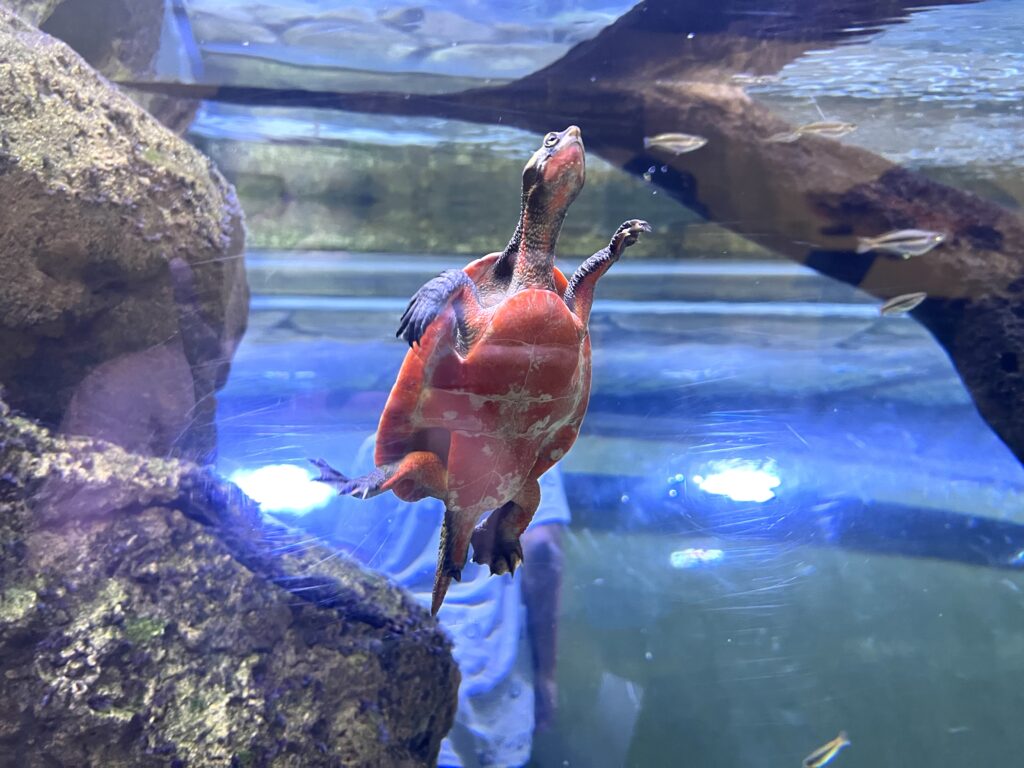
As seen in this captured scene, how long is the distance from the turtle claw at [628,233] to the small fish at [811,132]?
247 cm

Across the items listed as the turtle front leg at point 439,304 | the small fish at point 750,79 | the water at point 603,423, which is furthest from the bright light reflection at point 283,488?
the small fish at point 750,79

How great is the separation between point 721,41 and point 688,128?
1055mm

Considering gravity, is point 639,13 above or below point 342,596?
above

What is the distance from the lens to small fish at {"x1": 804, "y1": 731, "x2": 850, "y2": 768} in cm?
273

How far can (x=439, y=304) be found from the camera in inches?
57.8

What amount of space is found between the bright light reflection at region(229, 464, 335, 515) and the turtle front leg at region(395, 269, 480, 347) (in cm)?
118

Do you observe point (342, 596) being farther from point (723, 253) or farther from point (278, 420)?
point (723, 253)

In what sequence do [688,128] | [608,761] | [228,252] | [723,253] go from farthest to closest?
[723,253] < [688,128] < [608,761] < [228,252]

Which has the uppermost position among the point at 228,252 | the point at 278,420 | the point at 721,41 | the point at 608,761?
the point at 721,41

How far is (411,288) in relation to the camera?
724cm

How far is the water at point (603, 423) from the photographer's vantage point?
76.7 inches

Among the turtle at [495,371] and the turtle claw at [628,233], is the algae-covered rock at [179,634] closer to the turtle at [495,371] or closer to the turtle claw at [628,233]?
the turtle at [495,371]

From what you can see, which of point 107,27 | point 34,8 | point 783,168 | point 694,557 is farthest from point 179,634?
A: point 107,27

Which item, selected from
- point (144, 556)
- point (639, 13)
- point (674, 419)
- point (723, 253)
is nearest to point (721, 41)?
point (639, 13)
